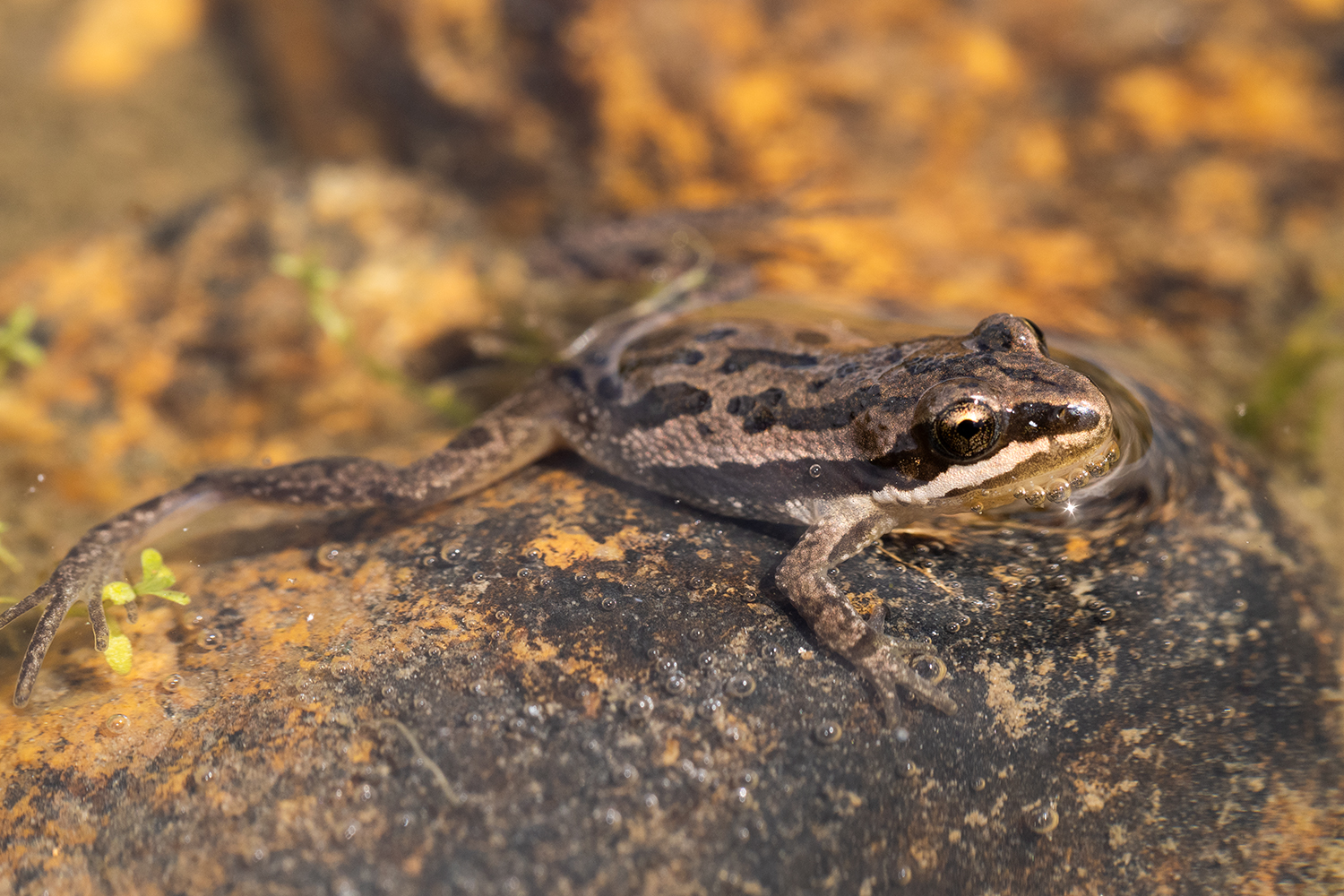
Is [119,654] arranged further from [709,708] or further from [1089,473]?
[1089,473]

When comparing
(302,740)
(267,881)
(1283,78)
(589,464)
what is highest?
(1283,78)

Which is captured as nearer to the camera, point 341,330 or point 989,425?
point 989,425

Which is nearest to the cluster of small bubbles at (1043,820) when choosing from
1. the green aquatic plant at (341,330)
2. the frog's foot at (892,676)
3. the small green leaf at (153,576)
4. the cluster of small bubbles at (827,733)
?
the frog's foot at (892,676)

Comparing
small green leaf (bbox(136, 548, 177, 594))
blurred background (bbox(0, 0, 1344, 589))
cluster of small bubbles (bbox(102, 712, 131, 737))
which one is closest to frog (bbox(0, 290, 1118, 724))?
small green leaf (bbox(136, 548, 177, 594))

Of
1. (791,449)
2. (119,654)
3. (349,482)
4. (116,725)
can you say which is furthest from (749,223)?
(116,725)

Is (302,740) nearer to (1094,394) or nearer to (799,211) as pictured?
(1094,394)

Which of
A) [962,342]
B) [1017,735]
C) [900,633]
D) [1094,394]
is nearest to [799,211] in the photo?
[962,342]

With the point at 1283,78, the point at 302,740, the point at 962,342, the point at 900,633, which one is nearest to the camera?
the point at 302,740
